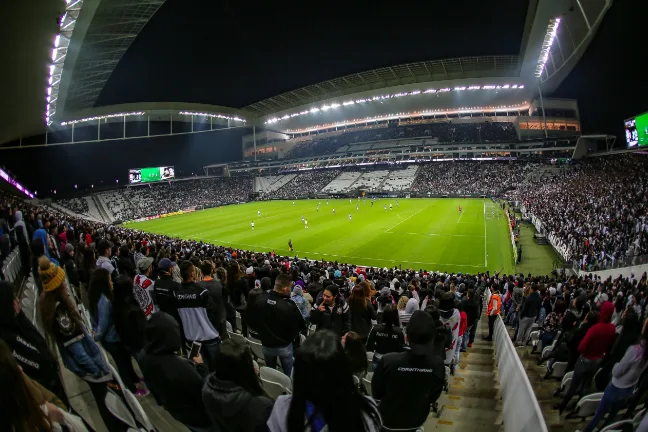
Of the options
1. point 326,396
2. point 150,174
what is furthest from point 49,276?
point 150,174

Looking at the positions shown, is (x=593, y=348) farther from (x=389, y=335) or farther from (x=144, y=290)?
(x=144, y=290)

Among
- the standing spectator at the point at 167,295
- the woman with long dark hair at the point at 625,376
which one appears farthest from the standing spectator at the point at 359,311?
the woman with long dark hair at the point at 625,376

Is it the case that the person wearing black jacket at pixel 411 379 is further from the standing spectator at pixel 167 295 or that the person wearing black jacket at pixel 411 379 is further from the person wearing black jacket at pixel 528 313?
the person wearing black jacket at pixel 528 313

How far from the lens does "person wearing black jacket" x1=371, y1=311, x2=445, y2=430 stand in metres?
3.10

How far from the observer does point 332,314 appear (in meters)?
5.77

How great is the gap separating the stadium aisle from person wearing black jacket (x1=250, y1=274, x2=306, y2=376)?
7.02ft

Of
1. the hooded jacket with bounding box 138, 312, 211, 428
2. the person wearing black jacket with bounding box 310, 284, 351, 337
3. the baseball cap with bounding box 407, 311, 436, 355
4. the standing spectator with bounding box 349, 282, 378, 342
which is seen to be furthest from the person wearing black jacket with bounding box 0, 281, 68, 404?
the standing spectator with bounding box 349, 282, 378, 342

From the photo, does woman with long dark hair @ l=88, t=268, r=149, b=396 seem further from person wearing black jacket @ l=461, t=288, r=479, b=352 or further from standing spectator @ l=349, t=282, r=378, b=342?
person wearing black jacket @ l=461, t=288, r=479, b=352

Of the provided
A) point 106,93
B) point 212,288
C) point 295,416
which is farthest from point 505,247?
point 106,93

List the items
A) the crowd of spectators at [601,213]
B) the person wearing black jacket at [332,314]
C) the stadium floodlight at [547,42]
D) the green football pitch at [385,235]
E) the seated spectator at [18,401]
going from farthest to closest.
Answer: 1. the stadium floodlight at [547,42]
2. the green football pitch at [385,235]
3. the crowd of spectators at [601,213]
4. the person wearing black jacket at [332,314]
5. the seated spectator at [18,401]

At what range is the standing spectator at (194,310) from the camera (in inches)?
194

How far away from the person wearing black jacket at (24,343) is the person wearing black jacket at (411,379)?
9.30 feet

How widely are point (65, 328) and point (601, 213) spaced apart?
103ft

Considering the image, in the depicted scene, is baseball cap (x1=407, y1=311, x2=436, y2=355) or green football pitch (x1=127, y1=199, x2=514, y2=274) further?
green football pitch (x1=127, y1=199, x2=514, y2=274)
